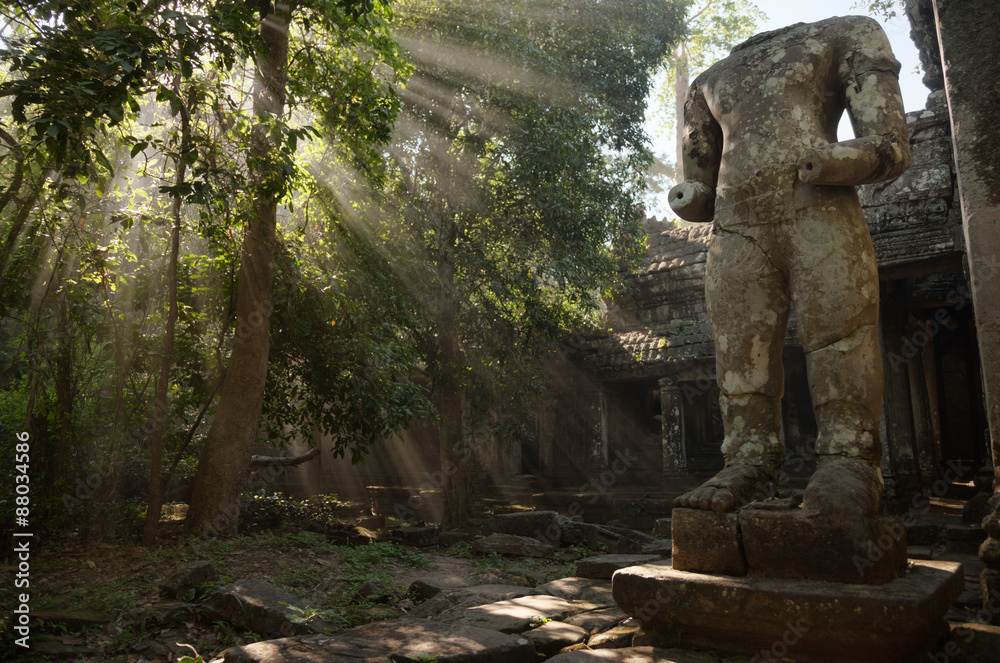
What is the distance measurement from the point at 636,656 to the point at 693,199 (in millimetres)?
2050

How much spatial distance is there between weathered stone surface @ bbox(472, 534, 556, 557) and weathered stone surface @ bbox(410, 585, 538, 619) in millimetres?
2753

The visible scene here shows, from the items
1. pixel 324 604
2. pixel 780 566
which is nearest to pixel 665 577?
pixel 780 566

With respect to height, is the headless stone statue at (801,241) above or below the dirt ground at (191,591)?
above

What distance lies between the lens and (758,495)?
272 cm

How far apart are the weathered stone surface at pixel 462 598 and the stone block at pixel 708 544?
1427mm

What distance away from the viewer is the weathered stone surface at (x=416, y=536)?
762 centimetres

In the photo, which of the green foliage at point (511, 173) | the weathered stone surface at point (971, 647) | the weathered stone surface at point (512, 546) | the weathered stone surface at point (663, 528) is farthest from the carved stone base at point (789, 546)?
the green foliage at point (511, 173)

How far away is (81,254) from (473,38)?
18.9 feet

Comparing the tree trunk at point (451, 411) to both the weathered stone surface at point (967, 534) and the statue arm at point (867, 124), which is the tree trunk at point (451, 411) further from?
the statue arm at point (867, 124)

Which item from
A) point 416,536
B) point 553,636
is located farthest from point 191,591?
point 416,536

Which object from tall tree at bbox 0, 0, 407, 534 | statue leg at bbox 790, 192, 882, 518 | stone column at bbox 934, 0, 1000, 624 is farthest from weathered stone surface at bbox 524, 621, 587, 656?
tall tree at bbox 0, 0, 407, 534

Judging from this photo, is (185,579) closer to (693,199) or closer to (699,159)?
(693,199)

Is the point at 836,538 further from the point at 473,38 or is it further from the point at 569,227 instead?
the point at 473,38

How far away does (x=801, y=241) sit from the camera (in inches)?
110
